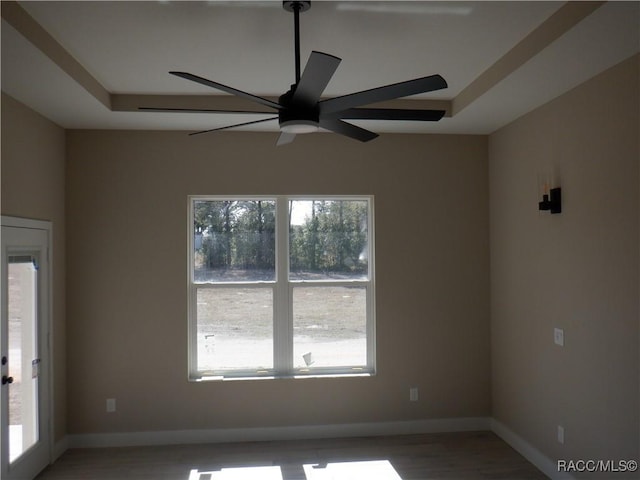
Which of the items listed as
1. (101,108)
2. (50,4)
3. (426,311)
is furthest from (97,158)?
(426,311)

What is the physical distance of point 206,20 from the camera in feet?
8.31

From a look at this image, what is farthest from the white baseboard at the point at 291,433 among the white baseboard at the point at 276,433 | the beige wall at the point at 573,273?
the beige wall at the point at 573,273

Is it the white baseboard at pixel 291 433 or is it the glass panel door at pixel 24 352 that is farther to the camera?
the white baseboard at pixel 291 433

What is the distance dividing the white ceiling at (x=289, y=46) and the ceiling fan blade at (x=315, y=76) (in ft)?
1.76

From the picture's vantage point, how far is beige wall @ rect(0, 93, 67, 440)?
3.30 m

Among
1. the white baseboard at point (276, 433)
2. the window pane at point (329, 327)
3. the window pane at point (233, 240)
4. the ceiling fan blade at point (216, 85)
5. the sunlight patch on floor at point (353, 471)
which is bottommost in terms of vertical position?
the sunlight patch on floor at point (353, 471)

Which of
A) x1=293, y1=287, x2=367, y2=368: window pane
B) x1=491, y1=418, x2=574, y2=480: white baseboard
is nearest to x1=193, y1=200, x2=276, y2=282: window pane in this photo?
x1=293, y1=287, x2=367, y2=368: window pane

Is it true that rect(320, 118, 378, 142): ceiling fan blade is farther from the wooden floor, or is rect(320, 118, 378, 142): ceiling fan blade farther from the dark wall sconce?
the wooden floor

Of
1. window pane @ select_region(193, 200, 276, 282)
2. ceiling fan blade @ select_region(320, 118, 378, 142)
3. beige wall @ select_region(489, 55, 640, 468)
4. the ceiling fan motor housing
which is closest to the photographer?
the ceiling fan motor housing

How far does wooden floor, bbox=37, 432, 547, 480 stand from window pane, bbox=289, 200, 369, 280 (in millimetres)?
1420

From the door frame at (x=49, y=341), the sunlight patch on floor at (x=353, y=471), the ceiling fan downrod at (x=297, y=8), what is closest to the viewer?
the ceiling fan downrod at (x=297, y=8)

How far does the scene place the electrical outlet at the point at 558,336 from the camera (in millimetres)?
3439

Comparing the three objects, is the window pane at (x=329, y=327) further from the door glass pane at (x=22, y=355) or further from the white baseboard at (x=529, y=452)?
the door glass pane at (x=22, y=355)

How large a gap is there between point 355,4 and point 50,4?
1.39 meters
